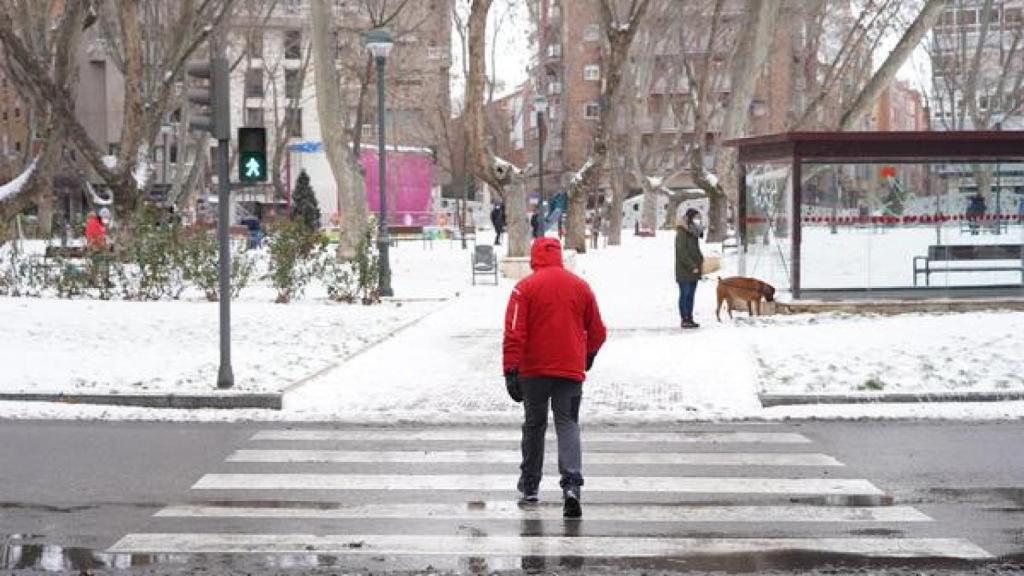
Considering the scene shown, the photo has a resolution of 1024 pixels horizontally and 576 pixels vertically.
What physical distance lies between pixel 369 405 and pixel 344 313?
25.5 feet

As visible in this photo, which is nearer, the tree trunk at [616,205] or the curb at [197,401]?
the curb at [197,401]

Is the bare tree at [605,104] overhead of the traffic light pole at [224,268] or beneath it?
overhead

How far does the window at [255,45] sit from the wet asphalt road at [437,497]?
36.9 meters

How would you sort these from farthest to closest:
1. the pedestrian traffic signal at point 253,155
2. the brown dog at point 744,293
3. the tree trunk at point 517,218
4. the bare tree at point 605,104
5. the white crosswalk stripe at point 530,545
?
1. the bare tree at point 605,104
2. the tree trunk at point 517,218
3. the brown dog at point 744,293
4. the pedestrian traffic signal at point 253,155
5. the white crosswalk stripe at point 530,545

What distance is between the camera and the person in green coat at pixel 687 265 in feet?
60.1

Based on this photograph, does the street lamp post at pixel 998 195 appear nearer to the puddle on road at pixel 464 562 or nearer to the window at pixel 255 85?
the puddle on road at pixel 464 562

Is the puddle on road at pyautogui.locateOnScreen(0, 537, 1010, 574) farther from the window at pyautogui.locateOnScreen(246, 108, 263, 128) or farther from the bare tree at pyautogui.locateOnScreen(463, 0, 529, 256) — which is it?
the window at pyautogui.locateOnScreen(246, 108, 263, 128)

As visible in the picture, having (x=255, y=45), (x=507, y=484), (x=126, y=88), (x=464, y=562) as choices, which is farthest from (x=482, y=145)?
(x=255, y=45)

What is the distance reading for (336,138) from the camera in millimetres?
32031

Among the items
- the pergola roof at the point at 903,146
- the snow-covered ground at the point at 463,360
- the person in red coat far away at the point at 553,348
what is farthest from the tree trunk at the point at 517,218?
the person in red coat far away at the point at 553,348

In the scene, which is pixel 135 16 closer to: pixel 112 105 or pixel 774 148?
pixel 774 148

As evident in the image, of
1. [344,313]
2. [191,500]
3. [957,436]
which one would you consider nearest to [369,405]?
[191,500]

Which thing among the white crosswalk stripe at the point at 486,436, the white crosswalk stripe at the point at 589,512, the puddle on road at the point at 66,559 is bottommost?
the white crosswalk stripe at the point at 486,436

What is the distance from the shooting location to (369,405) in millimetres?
12711
